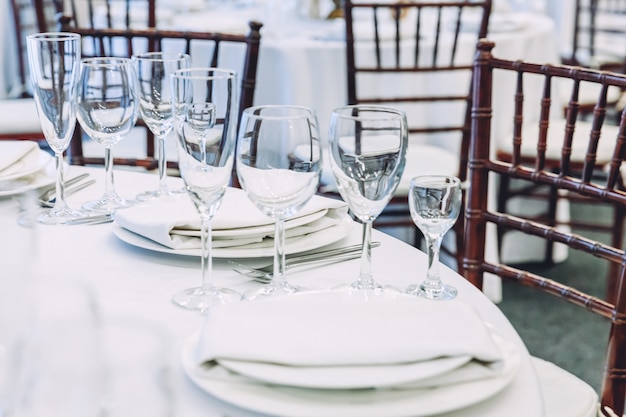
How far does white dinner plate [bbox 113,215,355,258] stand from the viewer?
3.01 feet

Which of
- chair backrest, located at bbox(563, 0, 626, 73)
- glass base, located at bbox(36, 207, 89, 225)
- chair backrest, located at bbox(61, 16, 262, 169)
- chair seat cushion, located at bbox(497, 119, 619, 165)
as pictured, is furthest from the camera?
chair backrest, located at bbox(563, 0, 626, 73)

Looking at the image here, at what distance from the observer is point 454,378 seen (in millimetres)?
613

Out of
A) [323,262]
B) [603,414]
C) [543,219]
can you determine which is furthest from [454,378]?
[543,219]

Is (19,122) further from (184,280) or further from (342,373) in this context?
(342,373)

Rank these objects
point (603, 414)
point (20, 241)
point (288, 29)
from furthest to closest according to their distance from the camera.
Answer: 1. point (288, 29)
2. point (603, 414)
3. point (20, 241)

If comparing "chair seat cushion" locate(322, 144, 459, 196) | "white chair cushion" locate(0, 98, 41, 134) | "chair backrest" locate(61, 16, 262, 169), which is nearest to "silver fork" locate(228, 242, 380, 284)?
"chair backrest" locate(61, 16, 262, 169)

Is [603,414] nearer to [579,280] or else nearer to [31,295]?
[31,295]

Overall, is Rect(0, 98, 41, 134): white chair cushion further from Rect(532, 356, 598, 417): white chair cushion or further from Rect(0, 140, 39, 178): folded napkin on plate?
Rect(532, 356, 598, 417): white chair cushion

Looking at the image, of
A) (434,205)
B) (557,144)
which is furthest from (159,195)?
(557,144)

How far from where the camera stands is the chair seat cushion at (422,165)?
2270mm

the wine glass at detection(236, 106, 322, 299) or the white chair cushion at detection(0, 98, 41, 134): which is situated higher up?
the wine glass at detection(236, 106, 322, 299)

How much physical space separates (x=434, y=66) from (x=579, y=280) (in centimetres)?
98

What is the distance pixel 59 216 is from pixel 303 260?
329 millimetres

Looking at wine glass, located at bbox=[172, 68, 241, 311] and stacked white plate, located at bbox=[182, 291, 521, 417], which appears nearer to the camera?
stacked white plate, located at bbox=[182, 291, 521, 417]
